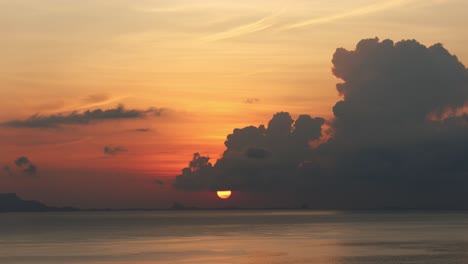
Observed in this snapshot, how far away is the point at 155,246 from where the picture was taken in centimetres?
12200

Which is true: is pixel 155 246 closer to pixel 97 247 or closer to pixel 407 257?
pixel 97 247

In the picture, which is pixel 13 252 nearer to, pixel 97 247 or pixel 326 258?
pixel 97 247

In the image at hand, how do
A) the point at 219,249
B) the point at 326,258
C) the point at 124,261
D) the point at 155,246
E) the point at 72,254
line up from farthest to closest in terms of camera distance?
the point at 155,246 → the point at 219,249 → the point at 72,254 → the point at 326,258 → the point at 124,261

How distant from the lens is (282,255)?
10144cm

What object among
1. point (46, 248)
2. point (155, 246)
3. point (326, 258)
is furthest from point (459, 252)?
point (46, 248)

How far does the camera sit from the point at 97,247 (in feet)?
391

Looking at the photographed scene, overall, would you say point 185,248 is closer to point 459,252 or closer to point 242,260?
point 242,260

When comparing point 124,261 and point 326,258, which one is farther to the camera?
point 326,258

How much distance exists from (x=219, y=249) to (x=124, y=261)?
968 inches

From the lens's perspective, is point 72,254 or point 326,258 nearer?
point 326,258

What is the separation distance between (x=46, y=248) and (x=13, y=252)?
9249mm

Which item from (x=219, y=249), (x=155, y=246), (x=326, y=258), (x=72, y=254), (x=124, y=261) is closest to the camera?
(x=124, y=261)

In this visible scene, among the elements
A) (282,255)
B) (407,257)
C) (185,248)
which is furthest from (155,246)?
(407,257)

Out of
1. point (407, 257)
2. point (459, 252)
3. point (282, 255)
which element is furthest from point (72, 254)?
point (459, 252)
